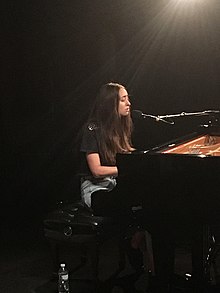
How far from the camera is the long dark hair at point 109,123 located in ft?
11.5

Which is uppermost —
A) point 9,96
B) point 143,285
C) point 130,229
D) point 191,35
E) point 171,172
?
point 191,35

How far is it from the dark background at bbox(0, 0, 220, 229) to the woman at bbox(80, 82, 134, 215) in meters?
1.44

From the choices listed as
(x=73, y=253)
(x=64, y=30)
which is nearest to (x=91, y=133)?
(x=73, y=253)

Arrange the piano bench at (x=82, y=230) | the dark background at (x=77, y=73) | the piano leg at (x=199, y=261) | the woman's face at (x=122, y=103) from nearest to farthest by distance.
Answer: the piano leg at (x=199, y=261) < the piano bench at (x=82, y=230) < the woman's face at (x=122, y=103) < the dark background at (x=77, y=73)

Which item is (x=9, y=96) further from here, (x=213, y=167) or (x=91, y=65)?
(x=213, y=167)

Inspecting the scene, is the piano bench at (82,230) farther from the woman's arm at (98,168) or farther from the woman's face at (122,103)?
the woman's face at (122,103)

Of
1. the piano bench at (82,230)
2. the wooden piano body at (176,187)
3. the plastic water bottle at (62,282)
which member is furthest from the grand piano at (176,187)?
the plastic water bottle at (62,282)

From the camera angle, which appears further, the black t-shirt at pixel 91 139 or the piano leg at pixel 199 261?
the black t-shirt at pixel 91 139

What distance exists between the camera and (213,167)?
2727 millimetres

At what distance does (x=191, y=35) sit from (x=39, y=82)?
1.57 meters

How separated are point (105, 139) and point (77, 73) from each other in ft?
6.92

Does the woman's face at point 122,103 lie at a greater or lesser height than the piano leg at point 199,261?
greater

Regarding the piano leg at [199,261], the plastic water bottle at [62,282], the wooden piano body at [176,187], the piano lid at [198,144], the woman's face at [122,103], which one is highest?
the woman's face at [122,103]

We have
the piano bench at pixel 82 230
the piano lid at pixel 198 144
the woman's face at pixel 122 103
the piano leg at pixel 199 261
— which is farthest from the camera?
the woman's face at pixel 122 103
